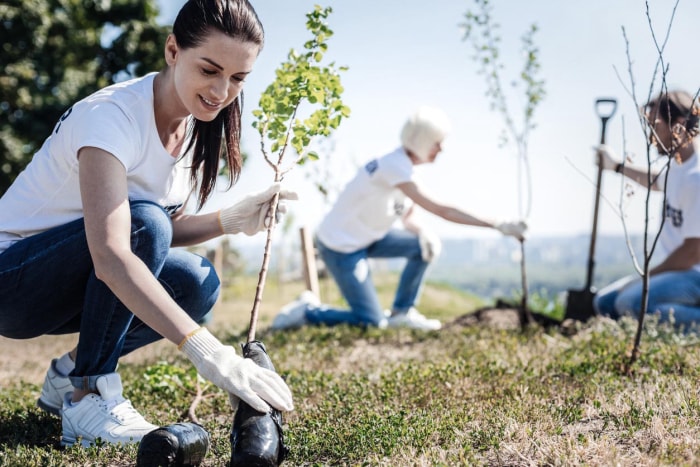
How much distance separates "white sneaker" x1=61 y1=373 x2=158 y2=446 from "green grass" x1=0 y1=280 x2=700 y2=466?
8 cm

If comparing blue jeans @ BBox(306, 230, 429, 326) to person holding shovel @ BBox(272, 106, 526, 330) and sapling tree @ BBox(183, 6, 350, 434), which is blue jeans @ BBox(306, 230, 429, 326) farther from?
sapling tree @ BBox(183, 6, 350, 434)

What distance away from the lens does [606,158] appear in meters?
5.42

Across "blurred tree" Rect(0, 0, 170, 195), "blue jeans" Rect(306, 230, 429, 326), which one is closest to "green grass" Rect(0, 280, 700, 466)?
"blue jeans" Rect(306, 230, 429, 326)

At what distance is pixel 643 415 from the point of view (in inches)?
96.0

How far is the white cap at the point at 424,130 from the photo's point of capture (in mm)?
5500

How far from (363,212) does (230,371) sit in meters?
3.71

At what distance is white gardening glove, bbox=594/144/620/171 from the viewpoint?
540 centimetres

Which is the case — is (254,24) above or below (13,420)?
above

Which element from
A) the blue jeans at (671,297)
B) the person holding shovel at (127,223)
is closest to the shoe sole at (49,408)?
the person holding shovel at (127,223)

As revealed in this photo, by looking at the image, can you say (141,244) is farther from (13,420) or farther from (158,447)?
(13,420)

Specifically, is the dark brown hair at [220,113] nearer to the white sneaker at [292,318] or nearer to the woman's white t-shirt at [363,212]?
the woman's white t-shirt at [363,212]

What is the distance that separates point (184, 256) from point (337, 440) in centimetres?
105

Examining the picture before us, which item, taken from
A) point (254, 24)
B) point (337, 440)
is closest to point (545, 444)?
point (337, 440)

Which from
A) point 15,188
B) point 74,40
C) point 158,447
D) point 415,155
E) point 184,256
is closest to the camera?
point 158,447
